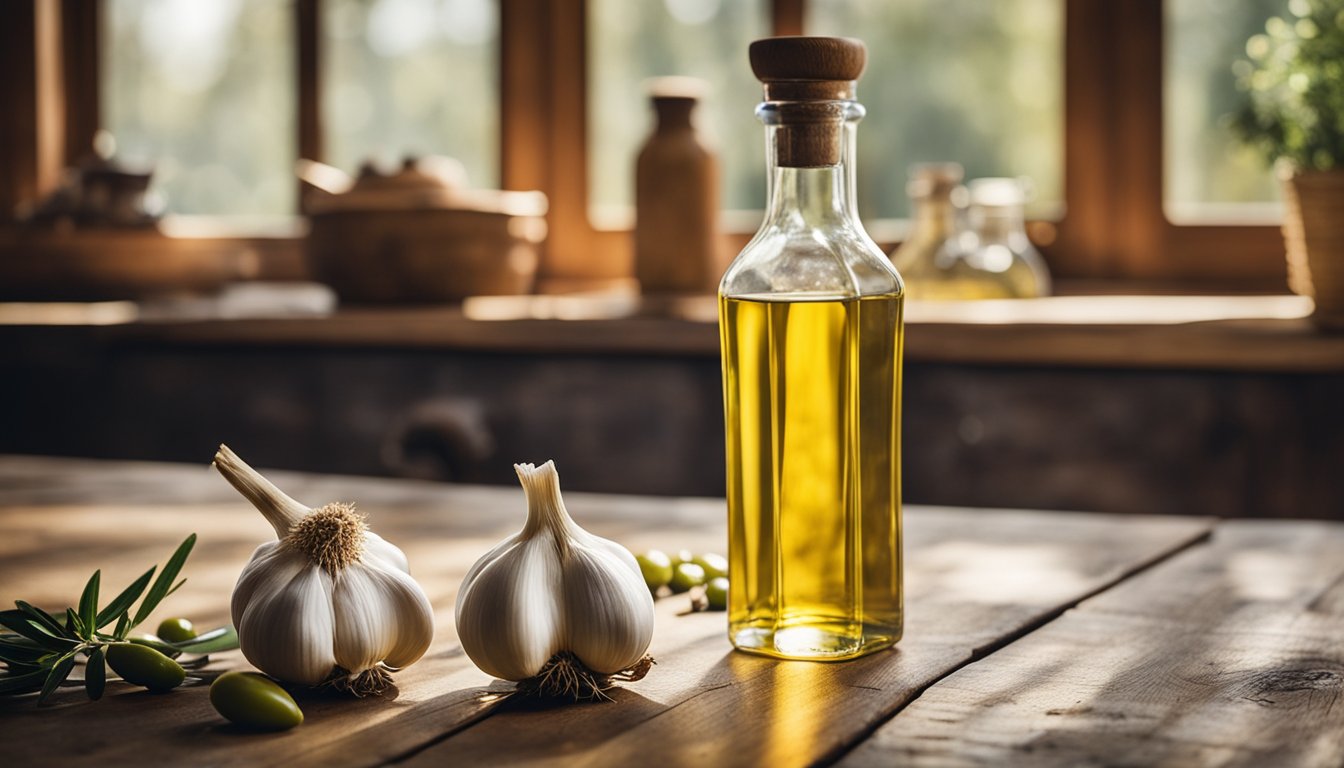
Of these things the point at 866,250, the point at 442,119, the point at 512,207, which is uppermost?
the point at 442,119

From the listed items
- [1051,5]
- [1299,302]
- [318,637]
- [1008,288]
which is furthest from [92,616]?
[1051,5]

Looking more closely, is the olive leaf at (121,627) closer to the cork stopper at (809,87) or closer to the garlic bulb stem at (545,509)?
the garlic bulb stem at (545,509)

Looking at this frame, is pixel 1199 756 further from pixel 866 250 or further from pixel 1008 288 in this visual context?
pixel 1008 288

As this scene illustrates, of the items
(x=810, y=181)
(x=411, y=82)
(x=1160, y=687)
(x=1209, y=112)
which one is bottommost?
(x=1160, y=687)

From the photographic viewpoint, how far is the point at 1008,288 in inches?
78.4

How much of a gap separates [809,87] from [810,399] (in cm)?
15

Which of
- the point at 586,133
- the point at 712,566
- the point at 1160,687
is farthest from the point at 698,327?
the point at 1160,687

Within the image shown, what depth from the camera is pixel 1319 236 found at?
1574 mm

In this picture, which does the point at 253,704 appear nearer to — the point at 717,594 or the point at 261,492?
the point at 261,492

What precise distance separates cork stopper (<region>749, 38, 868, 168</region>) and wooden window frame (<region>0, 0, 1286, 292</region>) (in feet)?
5.27

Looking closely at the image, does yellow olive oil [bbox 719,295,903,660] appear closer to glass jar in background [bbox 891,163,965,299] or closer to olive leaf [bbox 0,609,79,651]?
olive leaf [bbox 0,609,79,651]

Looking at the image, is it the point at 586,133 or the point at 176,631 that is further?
the point at 586,133

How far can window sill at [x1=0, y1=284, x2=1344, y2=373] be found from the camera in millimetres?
1654

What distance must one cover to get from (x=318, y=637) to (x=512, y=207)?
161cm
